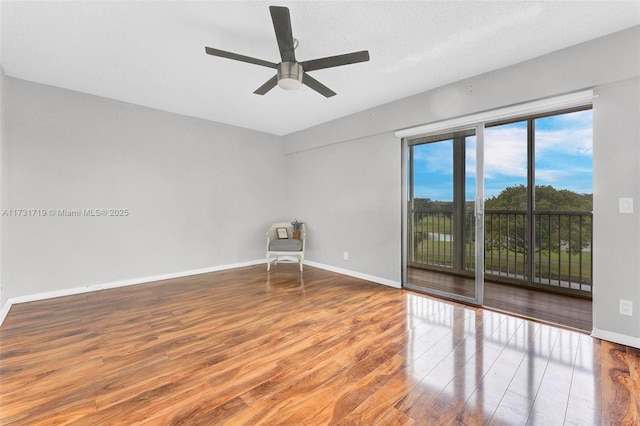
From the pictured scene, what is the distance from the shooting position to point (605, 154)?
7.89 ft

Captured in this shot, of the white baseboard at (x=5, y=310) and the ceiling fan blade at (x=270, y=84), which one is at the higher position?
the ceiling fan blade at (x=270, y=84)

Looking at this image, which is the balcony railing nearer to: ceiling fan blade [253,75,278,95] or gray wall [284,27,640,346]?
gray wall [284,27,640,346]

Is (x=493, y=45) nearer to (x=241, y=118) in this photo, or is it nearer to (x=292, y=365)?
(x=292, y=365)

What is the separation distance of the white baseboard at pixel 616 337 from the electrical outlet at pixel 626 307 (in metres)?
0.19

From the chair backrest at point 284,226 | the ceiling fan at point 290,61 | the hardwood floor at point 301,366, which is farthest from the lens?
the chair backrest at point 284,226

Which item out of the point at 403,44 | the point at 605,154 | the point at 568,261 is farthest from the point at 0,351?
the point at 568,261

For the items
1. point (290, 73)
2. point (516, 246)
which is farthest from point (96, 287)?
point (516, 246)

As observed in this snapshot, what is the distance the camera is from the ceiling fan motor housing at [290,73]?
2230mm

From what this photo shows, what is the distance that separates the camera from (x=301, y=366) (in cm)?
201

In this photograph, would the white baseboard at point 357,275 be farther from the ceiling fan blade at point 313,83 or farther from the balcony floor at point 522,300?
the ceiling fan blade at point 313,83

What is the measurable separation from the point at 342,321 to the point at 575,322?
7.57 ft

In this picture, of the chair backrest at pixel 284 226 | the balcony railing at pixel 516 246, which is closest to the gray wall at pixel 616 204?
the balcony railing at pixel 516 246

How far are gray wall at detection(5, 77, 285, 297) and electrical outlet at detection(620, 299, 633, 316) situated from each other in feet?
16.1

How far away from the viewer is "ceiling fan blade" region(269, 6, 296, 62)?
1.72 m
